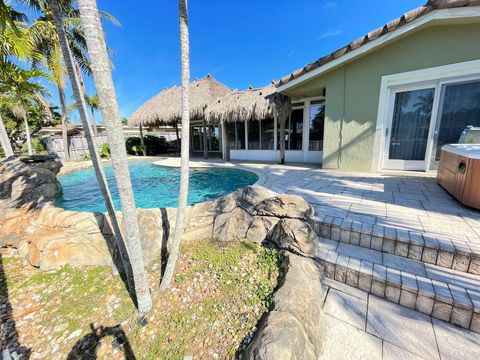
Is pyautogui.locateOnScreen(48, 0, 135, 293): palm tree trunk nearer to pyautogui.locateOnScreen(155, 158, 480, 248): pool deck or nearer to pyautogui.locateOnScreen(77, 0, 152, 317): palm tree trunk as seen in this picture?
pyautogui.locateOnScreen(77, 0, 152, 317): palm tree trunk

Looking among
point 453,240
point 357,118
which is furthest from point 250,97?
point 453,240

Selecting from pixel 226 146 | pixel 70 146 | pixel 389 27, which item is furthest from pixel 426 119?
pixel 70 146

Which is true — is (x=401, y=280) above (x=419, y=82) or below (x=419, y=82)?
below

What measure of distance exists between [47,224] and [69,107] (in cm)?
1589

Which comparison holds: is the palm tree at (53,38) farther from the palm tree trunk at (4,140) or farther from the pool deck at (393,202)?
the pool deck at (393,202)

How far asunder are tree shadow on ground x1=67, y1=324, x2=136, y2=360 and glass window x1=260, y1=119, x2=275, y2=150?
31.2 ft

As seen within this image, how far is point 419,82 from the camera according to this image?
17.5 feet

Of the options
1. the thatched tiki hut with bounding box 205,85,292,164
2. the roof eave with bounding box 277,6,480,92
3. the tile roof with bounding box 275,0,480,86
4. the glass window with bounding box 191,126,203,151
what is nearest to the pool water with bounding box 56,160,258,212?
the thatched tiki hut with bounding box 205,85,292,164

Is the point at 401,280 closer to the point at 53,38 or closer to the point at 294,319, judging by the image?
the point at 294,319

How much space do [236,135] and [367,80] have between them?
6957mm

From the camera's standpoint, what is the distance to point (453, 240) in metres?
2.27

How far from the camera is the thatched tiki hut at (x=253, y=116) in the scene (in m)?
8.57

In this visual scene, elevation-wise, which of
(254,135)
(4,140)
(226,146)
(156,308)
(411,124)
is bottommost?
(156,308)

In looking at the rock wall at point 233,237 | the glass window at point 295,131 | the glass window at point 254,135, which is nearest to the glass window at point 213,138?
the glass window at point 254,135
